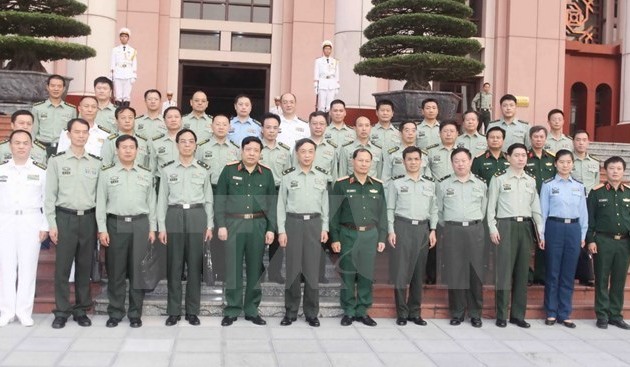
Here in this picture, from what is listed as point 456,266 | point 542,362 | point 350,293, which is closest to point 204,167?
point 350,293

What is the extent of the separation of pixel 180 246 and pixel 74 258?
3.19 ft

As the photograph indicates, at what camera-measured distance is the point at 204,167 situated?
6.10 metres

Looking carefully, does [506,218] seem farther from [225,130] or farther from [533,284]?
[225,130]

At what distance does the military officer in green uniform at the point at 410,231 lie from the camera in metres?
6.19

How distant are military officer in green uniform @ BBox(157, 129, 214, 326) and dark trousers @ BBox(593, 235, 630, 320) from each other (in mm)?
3881

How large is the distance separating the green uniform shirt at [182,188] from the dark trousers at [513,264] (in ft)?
9.39

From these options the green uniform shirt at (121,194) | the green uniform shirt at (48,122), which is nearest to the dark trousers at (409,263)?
the green uniform shirt at (121,194)

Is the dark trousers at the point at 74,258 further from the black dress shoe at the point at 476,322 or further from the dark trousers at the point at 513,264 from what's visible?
the dark trousers at the point at 513,264

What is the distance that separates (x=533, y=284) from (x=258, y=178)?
3254mm

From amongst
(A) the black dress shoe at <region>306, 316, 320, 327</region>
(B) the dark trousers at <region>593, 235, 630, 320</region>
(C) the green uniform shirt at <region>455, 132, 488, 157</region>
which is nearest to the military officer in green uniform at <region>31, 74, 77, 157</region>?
(A) the black dress shoe at <region>306, 316, 320, 327</region>

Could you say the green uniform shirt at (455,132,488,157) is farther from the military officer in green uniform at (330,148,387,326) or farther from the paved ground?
the paved ground

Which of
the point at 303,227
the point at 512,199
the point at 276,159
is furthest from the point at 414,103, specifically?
the point at 303,227

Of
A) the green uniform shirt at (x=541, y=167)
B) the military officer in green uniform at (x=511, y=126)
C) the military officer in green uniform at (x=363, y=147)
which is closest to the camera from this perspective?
the green uniform shirt at (x=541, y=167)

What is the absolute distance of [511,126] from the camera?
7.91 m
